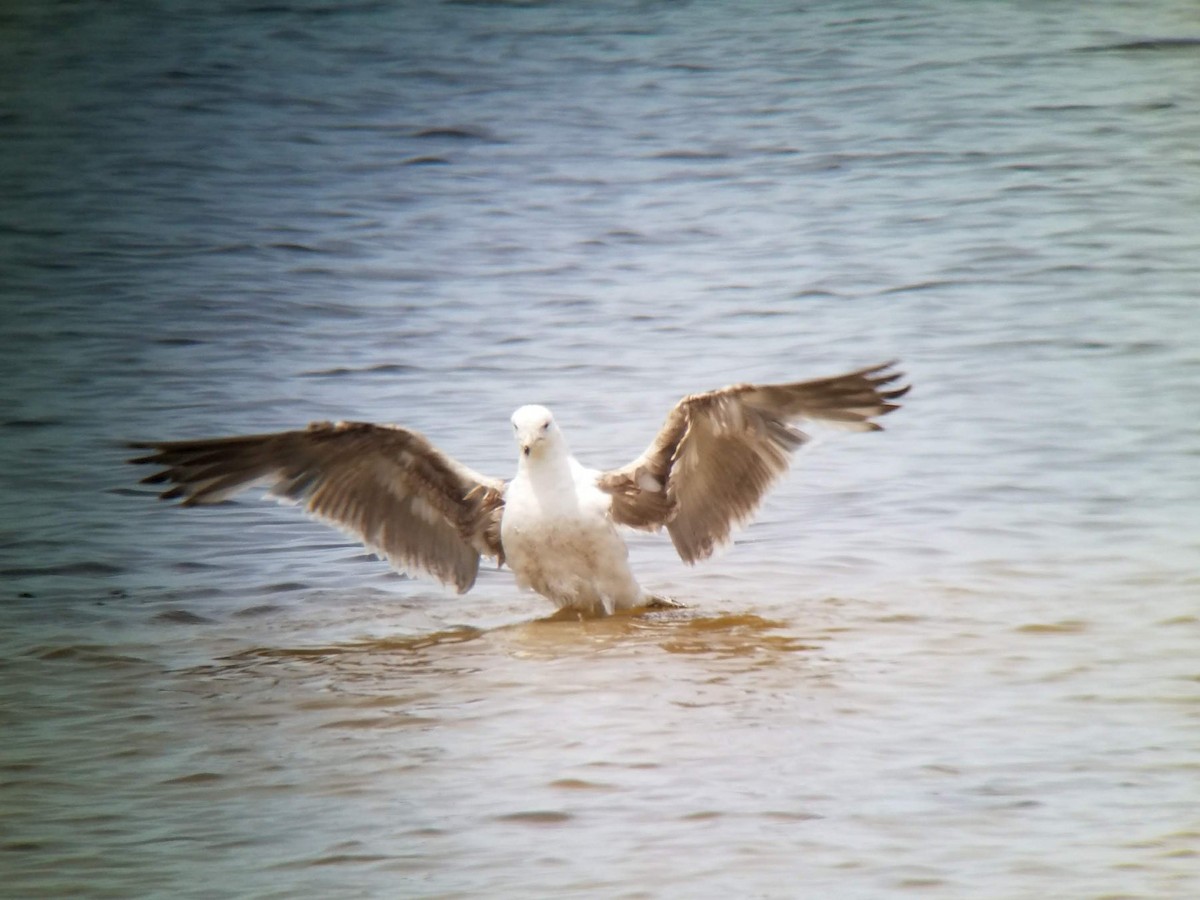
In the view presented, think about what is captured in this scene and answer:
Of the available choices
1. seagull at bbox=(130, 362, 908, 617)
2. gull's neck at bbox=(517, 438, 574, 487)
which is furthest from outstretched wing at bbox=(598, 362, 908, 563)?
gull's neck at bbox=(517, 438, 574, 487)

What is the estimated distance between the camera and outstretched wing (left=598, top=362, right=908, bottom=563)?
5781 millimetres

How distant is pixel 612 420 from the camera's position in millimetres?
8484

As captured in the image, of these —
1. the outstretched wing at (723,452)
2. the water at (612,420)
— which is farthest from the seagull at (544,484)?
the water at (612,420)

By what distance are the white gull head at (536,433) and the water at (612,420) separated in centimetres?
71

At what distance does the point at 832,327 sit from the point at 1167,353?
76.9 inches

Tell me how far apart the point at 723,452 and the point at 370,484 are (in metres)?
1.40

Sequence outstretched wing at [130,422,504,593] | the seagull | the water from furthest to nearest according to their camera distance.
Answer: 1. outstretched wing at [130,422,504,593]
2. the seagull
3. the water

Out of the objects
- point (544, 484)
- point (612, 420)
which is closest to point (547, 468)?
point (544, 484)

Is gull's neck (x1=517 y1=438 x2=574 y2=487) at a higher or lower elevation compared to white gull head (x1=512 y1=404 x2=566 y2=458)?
lower

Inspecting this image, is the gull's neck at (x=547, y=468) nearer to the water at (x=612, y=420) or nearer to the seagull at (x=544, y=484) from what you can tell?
the seagull at (x=544, y=484)

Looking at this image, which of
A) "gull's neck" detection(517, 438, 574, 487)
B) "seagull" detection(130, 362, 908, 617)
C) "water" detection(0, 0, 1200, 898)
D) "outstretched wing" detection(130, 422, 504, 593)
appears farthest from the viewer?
"gull's neck" detection(517, 438, 574, 487)

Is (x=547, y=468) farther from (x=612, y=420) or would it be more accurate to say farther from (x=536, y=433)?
(x=612, y=420)

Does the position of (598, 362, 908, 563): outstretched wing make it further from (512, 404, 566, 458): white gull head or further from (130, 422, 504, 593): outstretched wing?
(130, 422, 504, 593): outstretched wing

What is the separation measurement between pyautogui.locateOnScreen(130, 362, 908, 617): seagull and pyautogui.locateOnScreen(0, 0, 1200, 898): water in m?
0.29
